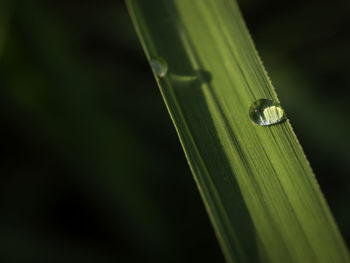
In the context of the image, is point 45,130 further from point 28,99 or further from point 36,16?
point 36,16

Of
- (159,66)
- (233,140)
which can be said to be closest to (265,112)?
(233,140)

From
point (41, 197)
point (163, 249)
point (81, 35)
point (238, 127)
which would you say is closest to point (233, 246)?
point (238, 127)

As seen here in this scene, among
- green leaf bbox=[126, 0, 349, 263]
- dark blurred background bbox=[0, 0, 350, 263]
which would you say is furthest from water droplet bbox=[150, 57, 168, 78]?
dark blurred background bbox=[0, 0, 350, 263]

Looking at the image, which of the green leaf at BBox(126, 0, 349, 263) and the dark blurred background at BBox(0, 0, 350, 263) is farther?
the dark blurred background at BBox(0, 0, 350, 263)

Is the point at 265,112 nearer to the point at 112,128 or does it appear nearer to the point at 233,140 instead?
the point at 233,140

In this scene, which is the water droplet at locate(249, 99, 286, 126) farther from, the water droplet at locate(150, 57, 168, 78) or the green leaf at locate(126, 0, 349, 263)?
the water droplet at locate(150, 57, 168, 78)

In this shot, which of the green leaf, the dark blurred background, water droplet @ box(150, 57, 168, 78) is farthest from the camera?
the dark blurred background
